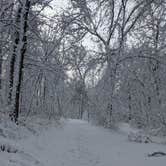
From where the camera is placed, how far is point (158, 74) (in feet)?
69.2

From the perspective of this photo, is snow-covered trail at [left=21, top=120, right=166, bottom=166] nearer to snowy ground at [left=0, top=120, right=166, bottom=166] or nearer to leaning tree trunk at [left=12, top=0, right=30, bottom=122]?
snowy ground at [left=0, top=120, right=166, bottom=166]

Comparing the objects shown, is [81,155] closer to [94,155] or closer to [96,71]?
[94,155]

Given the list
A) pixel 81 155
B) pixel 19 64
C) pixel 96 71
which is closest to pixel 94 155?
pixel 81 155

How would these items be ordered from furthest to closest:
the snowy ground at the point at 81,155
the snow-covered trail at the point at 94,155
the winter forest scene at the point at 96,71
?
the winter forest scene at the point at 96,71 → the snow-covered trail at the point at 94,155 → the snowy ground at the point at 81,155

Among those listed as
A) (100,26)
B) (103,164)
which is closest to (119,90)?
(100,26)

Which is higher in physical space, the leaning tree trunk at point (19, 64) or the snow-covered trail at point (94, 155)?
the leaning tree trunk at point (19, 64)

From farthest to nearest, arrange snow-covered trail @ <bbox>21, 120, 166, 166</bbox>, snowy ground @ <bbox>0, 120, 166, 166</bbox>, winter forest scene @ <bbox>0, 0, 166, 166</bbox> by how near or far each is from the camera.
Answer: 1. winter forest scene @ <bbox>0, 0, 166, 166</bbox>
2. snow-covered trail @ <bbox>21, 120, 166, 166</bbox>
3. snowy ground @ <bbox>0, 120, 166, 166</bbox>

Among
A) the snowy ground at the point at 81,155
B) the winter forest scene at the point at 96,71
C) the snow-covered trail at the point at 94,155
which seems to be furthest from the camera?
the winter forest scene at the point at 96,71

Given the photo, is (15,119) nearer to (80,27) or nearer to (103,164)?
(103,164)

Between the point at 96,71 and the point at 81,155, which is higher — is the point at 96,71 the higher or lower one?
the higher one

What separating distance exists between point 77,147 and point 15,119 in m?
3.82

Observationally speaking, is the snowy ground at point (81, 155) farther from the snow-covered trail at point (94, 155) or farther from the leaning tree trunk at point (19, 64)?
the leaning tree trunk at point (19, 64)

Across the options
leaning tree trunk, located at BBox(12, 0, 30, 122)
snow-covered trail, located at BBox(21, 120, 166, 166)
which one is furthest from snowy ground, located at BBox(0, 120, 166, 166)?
leaning tree trunk, located at BBox(12, 0, 30, 122)

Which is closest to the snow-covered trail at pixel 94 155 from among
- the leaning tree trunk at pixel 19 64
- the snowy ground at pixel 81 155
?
the snowy ground at pixel 81 155
